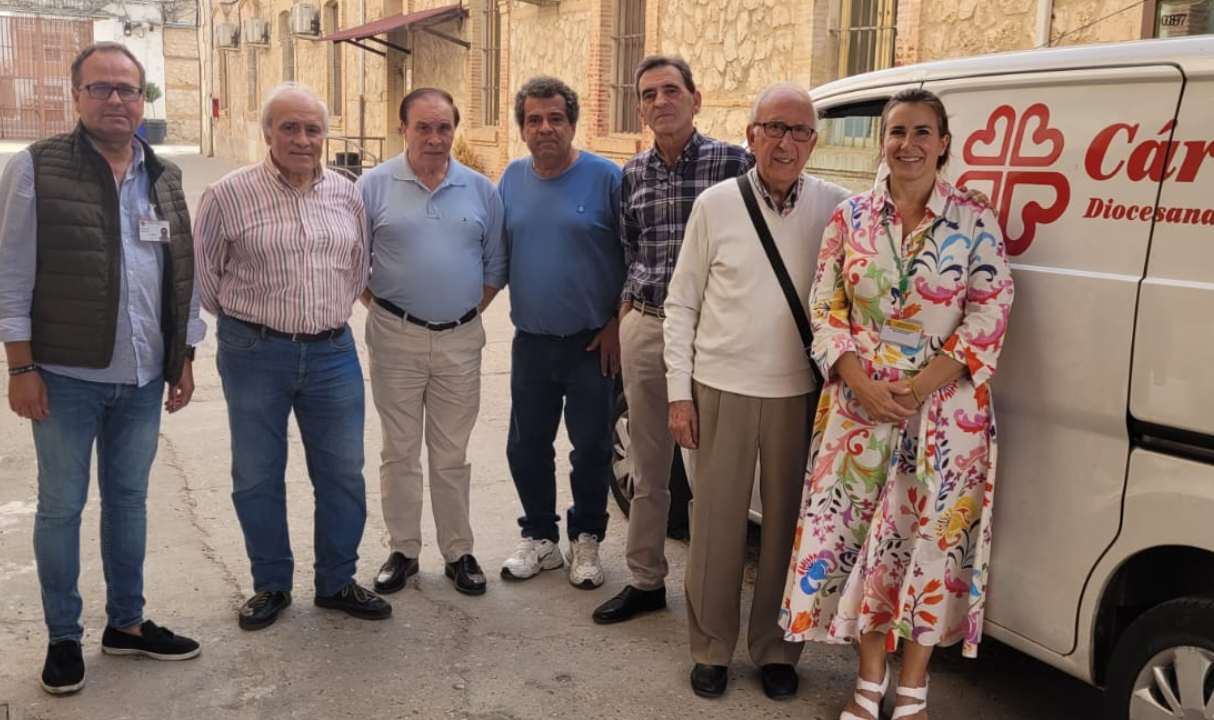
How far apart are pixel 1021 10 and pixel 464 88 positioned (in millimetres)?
12058

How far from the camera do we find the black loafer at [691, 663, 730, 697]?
3633 mm

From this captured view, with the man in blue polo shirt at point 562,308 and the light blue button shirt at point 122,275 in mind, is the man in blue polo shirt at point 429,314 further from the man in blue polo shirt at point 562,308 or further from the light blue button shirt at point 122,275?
the light blue button shirt at point 122,275

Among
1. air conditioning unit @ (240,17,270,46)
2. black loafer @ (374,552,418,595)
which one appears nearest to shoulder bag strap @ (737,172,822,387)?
black loafer @ (374,552,418,595)

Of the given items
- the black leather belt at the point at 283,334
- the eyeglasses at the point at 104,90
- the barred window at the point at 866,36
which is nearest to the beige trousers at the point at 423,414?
the black leather belt at the point at 283,334

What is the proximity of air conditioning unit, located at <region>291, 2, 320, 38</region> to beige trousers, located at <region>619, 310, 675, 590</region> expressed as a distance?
75.4 feet

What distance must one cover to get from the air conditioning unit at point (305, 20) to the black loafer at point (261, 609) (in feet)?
74.9

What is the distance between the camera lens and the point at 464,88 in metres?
18.5

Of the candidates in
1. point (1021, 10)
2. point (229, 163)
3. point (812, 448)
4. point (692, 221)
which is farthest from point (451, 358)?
point (229, 163)

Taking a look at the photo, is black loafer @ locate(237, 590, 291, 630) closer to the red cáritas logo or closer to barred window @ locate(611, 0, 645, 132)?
the red cáritas logo

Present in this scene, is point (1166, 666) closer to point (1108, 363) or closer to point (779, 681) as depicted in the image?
point (1108, 363)

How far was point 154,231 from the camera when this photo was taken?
3580mm

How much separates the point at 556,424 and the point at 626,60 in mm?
10148

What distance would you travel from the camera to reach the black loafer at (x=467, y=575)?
175 inches

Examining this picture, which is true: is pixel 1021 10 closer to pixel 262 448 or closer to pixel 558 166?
pixel 558 166
